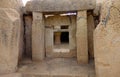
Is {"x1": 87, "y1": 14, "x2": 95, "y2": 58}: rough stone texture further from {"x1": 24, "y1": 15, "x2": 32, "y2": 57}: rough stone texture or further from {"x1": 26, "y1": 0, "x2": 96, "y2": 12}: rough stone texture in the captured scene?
{"x1": 24, "y1": 15, "x2": 32, "y2": 57}: rough stone texture

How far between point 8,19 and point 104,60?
296 cm

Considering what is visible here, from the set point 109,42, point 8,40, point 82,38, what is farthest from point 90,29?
point 8,40

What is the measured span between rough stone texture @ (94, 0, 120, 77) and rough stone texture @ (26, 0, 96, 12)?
157 cm

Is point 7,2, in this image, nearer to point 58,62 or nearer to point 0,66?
point 0,66

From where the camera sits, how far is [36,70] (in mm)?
5473

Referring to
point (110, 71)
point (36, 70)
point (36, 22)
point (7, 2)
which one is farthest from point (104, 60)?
point (7, 2)

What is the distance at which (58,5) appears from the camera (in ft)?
20.3

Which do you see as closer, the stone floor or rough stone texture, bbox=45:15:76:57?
the stone floor

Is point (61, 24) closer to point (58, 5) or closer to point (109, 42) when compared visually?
point (58, 5)

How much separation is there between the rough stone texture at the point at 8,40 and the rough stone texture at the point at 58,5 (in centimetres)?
122

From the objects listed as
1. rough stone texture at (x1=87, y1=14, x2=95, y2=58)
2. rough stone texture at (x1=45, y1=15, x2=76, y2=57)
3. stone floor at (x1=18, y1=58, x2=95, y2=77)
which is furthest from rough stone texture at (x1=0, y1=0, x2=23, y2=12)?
rough stone texture at (x1=87, y1=14, x2=95, y2=58)

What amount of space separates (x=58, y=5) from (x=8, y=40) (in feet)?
7.32

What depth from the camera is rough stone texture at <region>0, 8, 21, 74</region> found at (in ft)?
16.4

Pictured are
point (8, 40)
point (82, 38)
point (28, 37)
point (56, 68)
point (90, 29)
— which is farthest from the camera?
point (28, 37)
